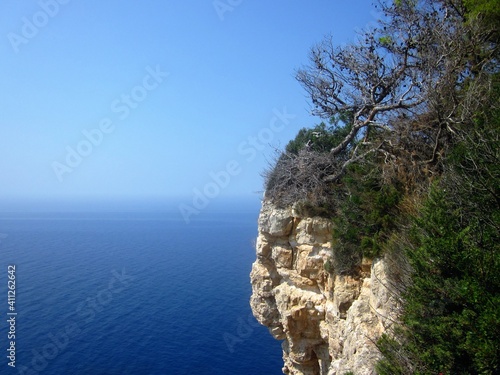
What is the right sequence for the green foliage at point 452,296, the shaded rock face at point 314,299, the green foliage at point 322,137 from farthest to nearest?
the green foliage at point 322,137 < the shaded rock face at point 314,299 < the green foliage at point 452,296

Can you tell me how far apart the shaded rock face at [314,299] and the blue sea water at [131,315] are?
12.4m

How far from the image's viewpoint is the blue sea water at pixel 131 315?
2591 centimetres

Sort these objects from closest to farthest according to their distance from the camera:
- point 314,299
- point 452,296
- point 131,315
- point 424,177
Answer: point 452,296
point 424,177
point 314,299
point 131,315

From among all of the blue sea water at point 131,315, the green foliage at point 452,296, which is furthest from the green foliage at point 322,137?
the blue sea water at point 131,315

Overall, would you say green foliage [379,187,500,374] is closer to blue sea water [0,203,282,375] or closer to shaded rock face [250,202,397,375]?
shaded rock face [250,202,397,375]

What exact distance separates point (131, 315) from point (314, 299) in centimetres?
2443

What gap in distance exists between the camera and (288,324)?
13820 millimetres

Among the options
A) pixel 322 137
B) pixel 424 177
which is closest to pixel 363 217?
pixel 424 177

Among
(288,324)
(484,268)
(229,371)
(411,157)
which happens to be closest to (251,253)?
(229,371)

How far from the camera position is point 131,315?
33375 mm

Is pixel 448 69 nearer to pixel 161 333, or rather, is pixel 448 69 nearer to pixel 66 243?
pixel 161 333

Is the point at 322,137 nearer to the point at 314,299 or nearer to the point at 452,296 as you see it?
the point at 314,299

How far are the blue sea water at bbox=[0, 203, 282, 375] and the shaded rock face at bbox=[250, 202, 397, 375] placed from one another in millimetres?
12402

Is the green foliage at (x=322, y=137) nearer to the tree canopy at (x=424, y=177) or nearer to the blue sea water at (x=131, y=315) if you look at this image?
the tree canopy at (x=424, y=177)
